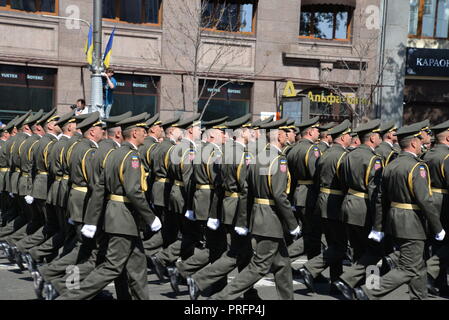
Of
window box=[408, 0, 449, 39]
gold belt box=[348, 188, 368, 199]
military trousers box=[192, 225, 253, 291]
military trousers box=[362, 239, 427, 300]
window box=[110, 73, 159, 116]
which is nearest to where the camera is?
military trousers box=[362, 239, 427, 300]

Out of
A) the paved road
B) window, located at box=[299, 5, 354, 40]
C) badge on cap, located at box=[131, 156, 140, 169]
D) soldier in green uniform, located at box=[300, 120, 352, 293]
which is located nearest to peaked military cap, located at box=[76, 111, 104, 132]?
badge on cap, located at box=[131, 156, 140, 169]

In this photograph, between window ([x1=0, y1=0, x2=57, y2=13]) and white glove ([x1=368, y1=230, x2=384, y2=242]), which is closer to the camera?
white glove ([x1=368, y1=230, x2=384, y2=242])

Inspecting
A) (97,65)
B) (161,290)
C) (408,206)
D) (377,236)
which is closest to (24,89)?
(97,65)

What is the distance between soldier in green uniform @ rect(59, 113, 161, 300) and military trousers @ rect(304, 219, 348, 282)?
2.56 m

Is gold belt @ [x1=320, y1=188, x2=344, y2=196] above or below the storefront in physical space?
below

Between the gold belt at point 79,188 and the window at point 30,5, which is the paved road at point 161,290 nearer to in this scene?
the gold belt at point 79,188

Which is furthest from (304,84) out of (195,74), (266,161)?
(266,161)

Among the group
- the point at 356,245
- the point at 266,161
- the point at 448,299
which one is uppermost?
the point at 266,161

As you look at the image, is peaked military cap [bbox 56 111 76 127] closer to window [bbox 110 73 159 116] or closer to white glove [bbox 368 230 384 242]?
white glove [bbox 368 230 384 242]

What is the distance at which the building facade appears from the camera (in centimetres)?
2116

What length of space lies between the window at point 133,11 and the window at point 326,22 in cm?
552

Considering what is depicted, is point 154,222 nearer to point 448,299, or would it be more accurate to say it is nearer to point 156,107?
point 448,299
